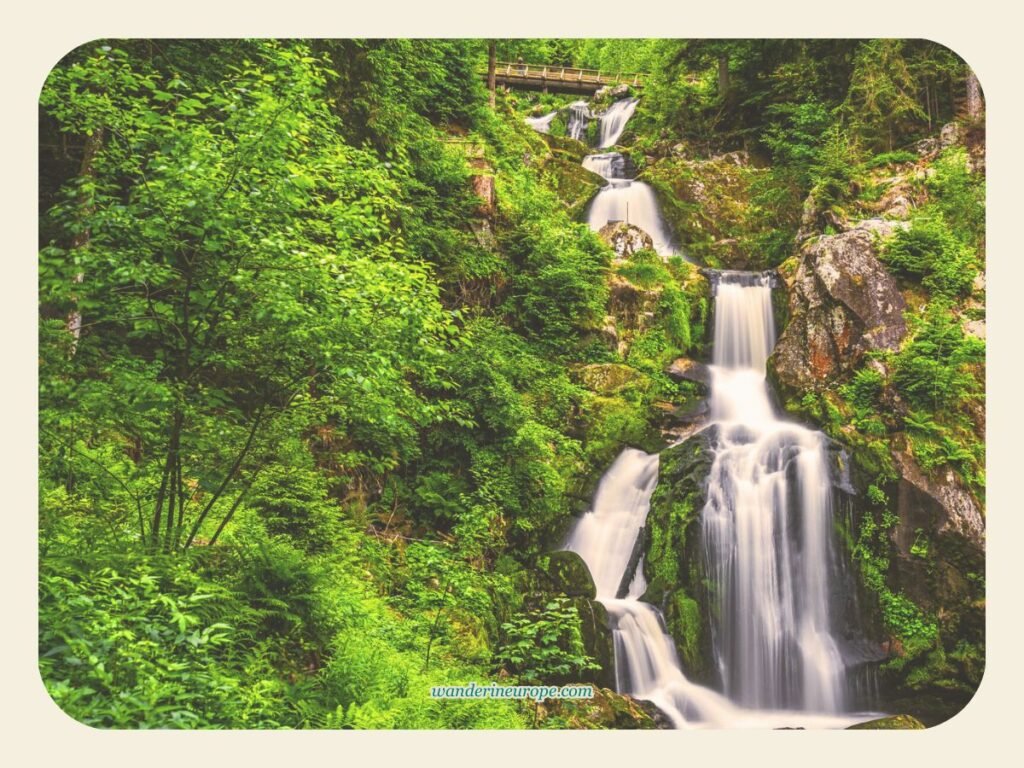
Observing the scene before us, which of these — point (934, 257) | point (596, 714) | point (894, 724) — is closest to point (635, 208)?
point (934, 257)

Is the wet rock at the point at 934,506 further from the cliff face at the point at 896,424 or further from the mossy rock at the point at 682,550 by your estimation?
the mossy rock at the point at 682,550

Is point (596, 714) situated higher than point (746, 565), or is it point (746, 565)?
point (746, 565)

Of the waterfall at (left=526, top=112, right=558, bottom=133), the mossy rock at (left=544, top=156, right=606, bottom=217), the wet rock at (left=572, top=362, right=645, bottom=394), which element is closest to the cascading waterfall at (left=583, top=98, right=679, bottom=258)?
the mossy rock at (left=544, top=156, right=606, bottom=217)

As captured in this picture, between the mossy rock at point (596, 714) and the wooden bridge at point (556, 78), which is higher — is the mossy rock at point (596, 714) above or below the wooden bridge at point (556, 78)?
below

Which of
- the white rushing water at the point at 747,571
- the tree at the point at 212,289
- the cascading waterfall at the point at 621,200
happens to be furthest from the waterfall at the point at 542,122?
the tree at the point at 212,289

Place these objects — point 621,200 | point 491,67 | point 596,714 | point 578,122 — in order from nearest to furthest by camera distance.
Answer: point 596,714 → point 491,67 → point 578,122 → point 621,200

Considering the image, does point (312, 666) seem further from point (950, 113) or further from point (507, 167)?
point (950, 113)

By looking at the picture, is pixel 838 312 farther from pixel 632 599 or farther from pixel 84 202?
pixel 84 202
